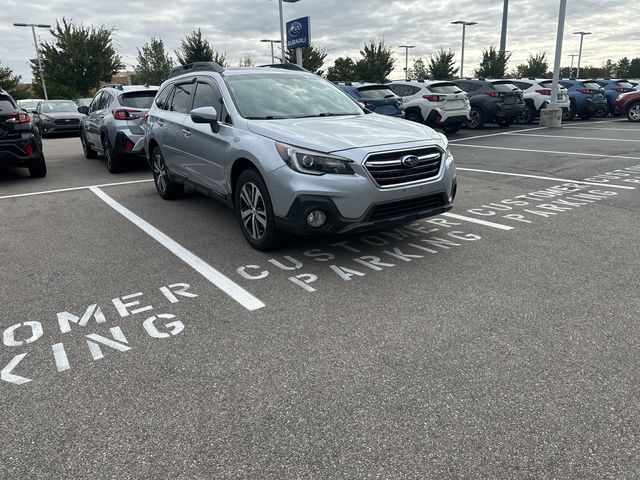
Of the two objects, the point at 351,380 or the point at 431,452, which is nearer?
the point at 431,452

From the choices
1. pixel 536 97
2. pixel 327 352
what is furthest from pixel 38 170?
pixel 536 97

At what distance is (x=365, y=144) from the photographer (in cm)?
430

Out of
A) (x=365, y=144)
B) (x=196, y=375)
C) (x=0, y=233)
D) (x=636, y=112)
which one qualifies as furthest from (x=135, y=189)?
(x=636, y=112)

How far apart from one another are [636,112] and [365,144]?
18999 mm

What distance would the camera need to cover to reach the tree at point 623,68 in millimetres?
82613

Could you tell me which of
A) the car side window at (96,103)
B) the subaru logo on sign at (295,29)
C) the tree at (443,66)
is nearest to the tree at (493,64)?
the tree at (443,66)

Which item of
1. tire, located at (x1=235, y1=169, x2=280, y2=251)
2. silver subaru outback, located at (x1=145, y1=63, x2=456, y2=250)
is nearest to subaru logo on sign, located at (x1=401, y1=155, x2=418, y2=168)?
silver subaru outback, located at (x1=145, y1=63, x2=456, y2=250)

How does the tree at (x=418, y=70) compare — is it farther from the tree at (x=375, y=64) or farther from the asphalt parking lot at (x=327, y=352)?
the asphalt parking lot at (x=327, y=352)

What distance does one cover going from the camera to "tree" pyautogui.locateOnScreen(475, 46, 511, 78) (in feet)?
134

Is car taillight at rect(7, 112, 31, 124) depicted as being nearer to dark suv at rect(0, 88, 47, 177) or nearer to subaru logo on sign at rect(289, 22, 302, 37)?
dark suv at rect(0, 88, 47, 177)

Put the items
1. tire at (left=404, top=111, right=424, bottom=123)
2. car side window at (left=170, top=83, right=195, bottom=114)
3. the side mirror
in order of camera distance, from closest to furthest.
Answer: the side mirror, car side window at (left=170, top=83, right=195, bottom=114), tire at (left=404, top=111, right=424, bottom=123)

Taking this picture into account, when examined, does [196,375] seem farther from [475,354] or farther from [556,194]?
[556,194]

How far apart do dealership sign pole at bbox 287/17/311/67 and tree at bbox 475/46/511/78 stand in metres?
25.2

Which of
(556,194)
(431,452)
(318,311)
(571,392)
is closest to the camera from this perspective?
(431,452)
